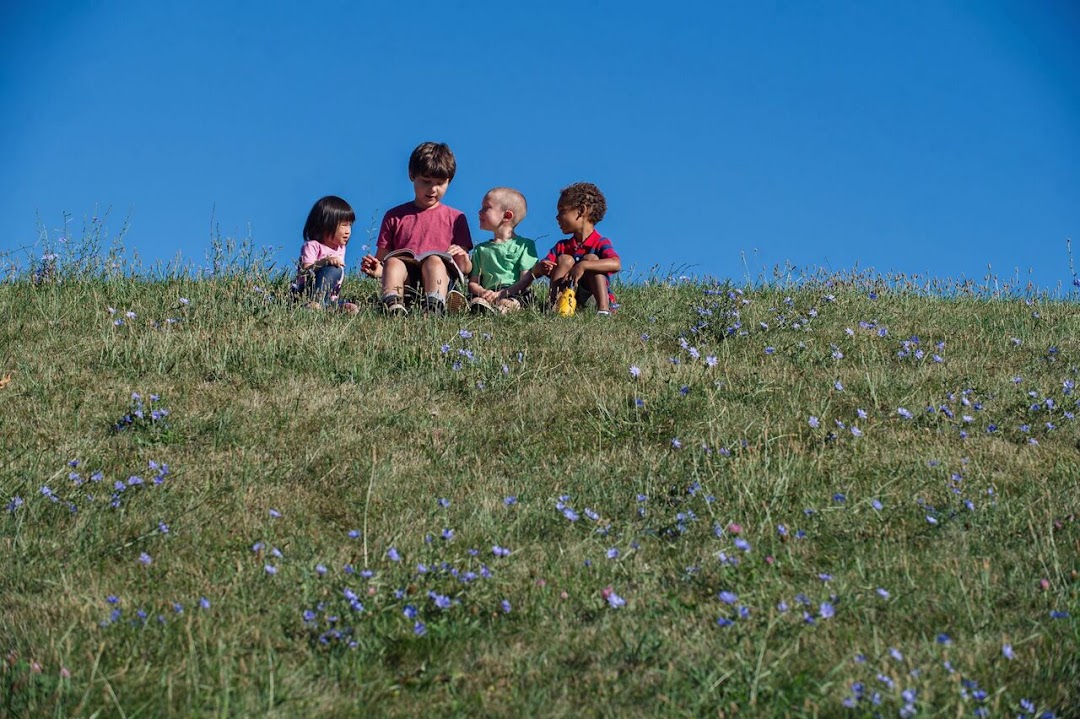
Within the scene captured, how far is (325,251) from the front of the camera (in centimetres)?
951

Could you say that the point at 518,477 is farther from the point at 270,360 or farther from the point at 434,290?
the point at 434,290

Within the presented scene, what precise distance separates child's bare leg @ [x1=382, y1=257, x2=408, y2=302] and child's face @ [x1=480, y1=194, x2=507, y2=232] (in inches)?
35.8

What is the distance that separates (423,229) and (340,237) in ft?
2.33

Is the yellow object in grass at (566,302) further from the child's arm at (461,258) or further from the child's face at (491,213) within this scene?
the child's face at (491,213)

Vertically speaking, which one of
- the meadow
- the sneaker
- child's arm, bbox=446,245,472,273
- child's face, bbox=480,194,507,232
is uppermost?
child's face, bbox=480,194,507,232

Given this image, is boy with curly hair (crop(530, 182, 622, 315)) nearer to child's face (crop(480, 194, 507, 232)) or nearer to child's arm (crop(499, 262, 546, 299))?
child's arm (crop(499, 262, 546, 299))

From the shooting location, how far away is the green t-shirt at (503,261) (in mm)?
9633

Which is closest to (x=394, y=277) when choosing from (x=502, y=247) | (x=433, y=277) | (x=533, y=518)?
(x=433, y=277)

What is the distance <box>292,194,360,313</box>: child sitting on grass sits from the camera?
29.9 feet

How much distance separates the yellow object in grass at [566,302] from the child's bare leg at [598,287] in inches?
7.5

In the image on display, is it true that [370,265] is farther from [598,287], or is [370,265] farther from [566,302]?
[598,287]

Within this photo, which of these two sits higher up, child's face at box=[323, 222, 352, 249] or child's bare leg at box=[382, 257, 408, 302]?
child's face at box=[323, 222, 352, 249]

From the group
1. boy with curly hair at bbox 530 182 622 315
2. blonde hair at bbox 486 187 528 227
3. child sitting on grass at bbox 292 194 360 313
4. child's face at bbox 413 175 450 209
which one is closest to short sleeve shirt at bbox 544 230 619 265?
boy with curly hair at bbox 530 182 622 315

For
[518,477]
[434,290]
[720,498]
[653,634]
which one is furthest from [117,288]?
[653,634]
